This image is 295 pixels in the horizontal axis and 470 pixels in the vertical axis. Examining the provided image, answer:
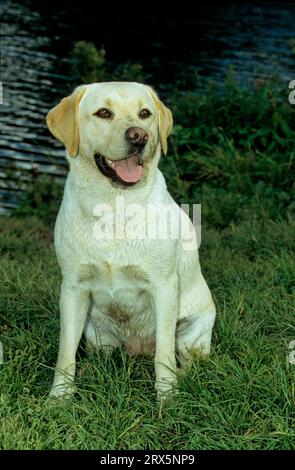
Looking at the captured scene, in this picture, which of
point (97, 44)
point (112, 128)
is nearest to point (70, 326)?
point (112, 128)

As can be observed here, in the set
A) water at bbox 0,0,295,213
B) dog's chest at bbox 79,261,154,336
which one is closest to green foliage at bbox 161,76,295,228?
water at bbox 0,0,295,213

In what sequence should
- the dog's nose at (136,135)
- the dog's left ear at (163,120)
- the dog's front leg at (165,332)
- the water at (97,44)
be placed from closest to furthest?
the dog's nose at (136,135)
the dog's front leg at (165,332)
the dog's left ear at (163,120)
the water at (97,44)

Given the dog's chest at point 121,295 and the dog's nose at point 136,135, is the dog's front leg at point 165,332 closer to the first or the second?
the dog's chest at point 121,295

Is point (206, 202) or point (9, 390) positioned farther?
point (206, 202)

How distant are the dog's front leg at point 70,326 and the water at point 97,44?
19.2 feet

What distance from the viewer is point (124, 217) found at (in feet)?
13.0

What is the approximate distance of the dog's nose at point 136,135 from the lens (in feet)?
12.3

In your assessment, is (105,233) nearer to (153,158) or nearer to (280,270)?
(153,158)

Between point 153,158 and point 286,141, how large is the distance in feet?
15.9

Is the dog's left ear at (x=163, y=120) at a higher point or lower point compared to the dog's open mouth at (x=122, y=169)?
higher

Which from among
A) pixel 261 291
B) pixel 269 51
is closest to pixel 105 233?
pixel 261 291

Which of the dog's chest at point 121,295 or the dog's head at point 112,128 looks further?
the dog's chest at point 121,295

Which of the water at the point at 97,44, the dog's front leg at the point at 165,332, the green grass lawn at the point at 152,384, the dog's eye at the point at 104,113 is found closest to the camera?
the green grass lawn at the point at 152,384

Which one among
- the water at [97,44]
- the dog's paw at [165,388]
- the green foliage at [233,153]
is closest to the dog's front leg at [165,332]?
the dog's paw at [165,388]
